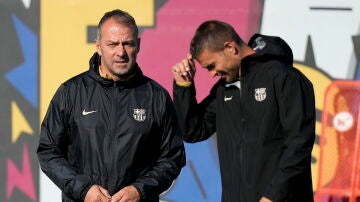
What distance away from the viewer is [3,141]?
5227 mm

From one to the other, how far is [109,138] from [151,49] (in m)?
2.10

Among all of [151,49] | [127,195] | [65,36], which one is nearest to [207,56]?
[127,195]

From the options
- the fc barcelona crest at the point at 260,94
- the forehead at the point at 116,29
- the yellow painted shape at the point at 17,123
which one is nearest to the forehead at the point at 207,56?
the fc barcelona crest at the point at 260,94

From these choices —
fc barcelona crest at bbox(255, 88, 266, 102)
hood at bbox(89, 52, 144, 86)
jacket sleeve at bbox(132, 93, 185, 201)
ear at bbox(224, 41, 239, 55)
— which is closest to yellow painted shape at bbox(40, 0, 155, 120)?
hood at bbox(89, 52, 144, 86)

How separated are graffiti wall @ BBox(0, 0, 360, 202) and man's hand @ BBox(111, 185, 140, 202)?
2.02m

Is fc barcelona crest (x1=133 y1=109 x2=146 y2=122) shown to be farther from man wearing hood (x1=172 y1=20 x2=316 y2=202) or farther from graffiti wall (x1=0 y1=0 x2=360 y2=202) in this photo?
graffiti wall (x1=0 y1=0 x2=360 y2=202)

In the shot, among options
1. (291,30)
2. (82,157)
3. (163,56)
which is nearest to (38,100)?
(163,56)

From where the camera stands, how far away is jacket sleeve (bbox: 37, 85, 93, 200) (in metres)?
2.98

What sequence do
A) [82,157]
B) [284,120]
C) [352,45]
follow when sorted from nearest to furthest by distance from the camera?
[284,120]
[82,157]
[352,45]

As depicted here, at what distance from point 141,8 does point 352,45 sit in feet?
4.97

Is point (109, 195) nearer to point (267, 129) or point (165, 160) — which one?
point (165, 160)

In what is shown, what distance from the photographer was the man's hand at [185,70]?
3.09 metres

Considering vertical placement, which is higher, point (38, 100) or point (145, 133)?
point (145, 133)

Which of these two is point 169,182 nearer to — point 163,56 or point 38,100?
point 163,56
